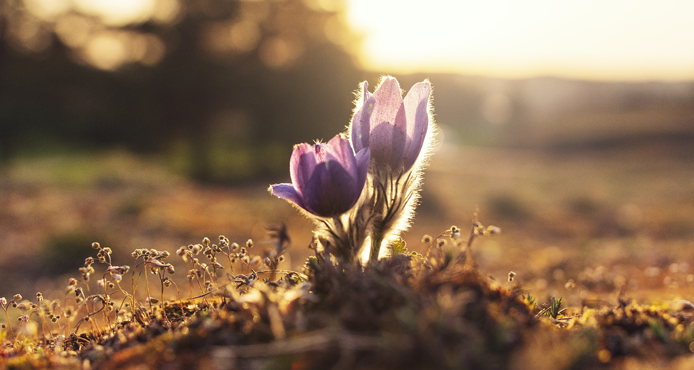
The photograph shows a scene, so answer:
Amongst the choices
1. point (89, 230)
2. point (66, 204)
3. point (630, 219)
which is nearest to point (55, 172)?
point (66, 204)

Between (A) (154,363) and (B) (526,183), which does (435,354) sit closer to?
(A) (154,363)

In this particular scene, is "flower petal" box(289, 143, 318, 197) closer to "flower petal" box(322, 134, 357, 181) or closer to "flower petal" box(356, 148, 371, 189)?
"flower petal" box(322, 134, 357, 181)

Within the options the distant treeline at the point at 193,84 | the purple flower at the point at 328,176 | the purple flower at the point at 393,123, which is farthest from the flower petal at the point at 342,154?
the distant treeline at the point at 193,84

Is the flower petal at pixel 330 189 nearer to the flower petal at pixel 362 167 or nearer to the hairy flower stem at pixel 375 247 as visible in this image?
the flower petal at pixel 362 167

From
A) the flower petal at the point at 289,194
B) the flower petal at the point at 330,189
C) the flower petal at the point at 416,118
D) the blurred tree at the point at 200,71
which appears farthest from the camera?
the blurred tree at the point at 200,71

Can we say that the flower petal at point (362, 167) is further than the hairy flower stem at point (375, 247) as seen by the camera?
No

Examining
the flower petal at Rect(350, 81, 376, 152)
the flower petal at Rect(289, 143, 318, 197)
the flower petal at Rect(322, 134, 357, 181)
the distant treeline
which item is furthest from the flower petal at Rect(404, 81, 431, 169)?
the distant treeline
